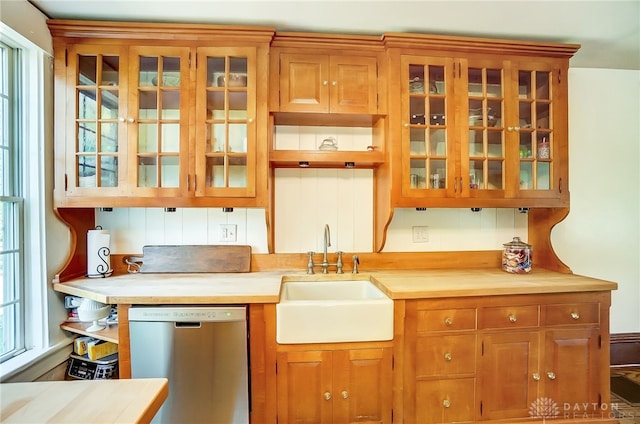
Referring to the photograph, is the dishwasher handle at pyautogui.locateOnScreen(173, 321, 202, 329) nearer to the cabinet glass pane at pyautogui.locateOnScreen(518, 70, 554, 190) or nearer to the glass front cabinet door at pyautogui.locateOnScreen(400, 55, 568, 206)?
the glass front cabinet door at pyautogui.locateOnScreen(400, 55, 568, 206)

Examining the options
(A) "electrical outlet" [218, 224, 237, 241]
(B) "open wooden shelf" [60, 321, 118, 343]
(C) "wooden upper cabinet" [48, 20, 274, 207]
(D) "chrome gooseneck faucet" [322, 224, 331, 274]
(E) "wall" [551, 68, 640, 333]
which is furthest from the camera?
(E) "wall" [551, 68, 640, 333]

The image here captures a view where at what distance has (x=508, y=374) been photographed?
152 cm

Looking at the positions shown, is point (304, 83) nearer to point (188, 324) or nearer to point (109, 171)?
point (109, 171)

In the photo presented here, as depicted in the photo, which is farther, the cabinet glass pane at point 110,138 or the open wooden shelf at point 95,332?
the cabinet glass pane at point 110,138

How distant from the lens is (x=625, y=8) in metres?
1.56

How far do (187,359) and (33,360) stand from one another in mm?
791

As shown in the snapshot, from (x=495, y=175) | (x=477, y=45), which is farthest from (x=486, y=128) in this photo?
(x=477, y=45)

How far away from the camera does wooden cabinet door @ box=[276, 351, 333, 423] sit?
142 centimetres

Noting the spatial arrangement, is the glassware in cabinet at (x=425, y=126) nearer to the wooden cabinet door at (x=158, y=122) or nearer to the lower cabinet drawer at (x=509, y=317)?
the lower cabinet drawer at (x=509, y=317)

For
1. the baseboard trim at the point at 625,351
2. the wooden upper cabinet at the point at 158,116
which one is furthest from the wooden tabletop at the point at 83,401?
the baseboard trim at the point at 625,351

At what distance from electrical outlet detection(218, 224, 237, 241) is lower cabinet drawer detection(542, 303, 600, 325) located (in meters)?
1.86

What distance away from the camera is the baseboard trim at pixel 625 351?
7.14 feet

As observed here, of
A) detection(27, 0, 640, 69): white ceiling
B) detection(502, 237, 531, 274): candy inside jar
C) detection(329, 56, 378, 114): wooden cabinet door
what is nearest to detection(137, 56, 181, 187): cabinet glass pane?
detection(27, 0, 640, 69): white ceiling

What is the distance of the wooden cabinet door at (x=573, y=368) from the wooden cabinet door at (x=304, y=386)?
1.16 m
